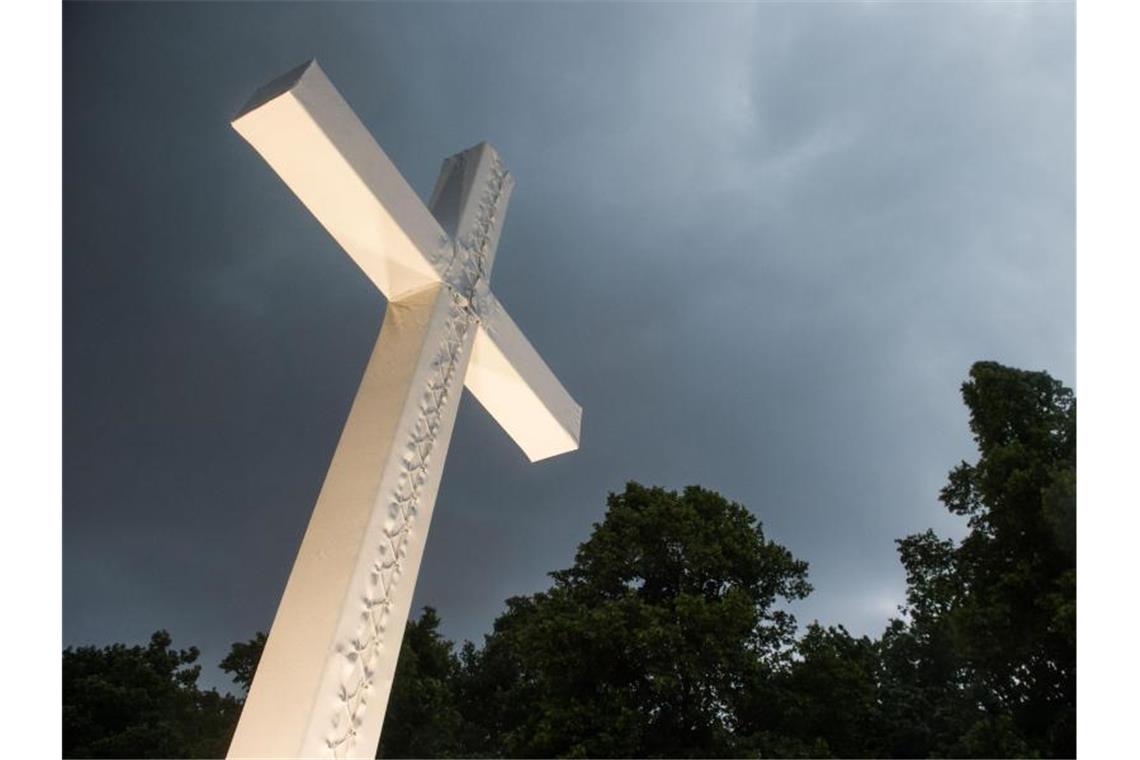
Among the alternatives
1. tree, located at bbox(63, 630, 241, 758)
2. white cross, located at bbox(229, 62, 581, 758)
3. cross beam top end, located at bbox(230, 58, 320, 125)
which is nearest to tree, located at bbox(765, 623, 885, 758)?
tree, located at bbox(63, 630, 241, 758)

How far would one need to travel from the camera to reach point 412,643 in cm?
1391

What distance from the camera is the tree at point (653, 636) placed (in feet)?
32.0

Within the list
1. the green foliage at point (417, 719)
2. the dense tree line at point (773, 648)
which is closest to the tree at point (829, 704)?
the dense tree line at point (773, 648)

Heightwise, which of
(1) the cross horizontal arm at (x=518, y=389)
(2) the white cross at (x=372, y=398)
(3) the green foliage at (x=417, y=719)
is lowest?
(2) the white cross at (x=372, y=398)

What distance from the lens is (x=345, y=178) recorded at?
159 cm

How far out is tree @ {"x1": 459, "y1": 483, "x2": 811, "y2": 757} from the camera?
975cm

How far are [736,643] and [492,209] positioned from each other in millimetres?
9108

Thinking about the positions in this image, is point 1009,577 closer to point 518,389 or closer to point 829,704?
point 829,704

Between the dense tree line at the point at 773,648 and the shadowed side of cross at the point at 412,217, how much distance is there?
25.5 ft

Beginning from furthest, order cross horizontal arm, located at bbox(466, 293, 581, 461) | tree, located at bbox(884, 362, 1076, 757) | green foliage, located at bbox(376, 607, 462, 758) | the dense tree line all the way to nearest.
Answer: green foliage, located at bbox(376, 607, 462, 758), the dense tree line, tree, located at bbox(884, 362, 1076, 757), cross horizontal arm, located at bbox(466, 293, 581, 461)

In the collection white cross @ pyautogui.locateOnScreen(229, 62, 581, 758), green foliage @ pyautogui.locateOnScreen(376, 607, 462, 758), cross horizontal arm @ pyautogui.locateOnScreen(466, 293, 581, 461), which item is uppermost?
green foliage @ pyautogui.locateOnScreen(376, 607, 462, 758)

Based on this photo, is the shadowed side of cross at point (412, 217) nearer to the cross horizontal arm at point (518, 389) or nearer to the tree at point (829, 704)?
the cross horizontal arm at point (518, 389)

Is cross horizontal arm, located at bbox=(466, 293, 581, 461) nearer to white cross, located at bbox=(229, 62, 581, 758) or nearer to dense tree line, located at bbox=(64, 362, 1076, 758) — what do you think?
white cross, located at bbox=(229, 62, 581, 758)
